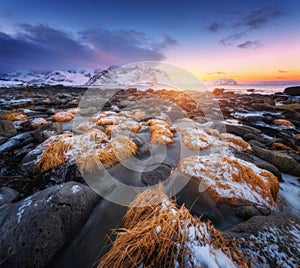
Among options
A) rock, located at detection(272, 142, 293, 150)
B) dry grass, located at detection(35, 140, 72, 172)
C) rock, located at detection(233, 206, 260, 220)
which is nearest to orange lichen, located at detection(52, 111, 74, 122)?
dry grass, located at detection(35, 140, 72, 172)

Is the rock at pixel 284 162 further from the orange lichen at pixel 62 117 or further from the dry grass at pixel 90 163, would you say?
the orange lichen at pixel 62 117

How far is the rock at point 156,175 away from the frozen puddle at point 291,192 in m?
2.42

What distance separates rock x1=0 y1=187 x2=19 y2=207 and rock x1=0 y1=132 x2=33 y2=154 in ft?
8.23

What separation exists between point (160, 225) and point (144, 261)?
0.29 meters

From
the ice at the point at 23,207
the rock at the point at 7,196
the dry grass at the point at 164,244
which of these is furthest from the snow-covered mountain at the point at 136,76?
the dry grass at the point at 164,244

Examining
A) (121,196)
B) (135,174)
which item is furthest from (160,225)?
(135,174)

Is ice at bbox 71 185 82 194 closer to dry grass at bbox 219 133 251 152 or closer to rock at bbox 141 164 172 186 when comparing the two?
rock at bbox 141 164 172 186

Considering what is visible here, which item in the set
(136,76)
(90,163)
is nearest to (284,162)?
(90,163)

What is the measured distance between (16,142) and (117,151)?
3.82 m

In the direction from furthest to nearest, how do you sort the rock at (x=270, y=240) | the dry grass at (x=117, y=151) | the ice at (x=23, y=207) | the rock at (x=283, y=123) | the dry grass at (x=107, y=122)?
the rock at (x=283, y=123), the dry grass at (x=107, y=122), the dry grass at (x=117, y=151), the ice at (x=23, y=207), the rock at (x=270, y=240)

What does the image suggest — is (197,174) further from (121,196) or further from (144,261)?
(144,261)

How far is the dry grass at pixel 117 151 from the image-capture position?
3.42 metres

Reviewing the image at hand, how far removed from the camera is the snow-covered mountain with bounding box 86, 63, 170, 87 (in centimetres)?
941

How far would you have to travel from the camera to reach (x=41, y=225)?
173 cm
